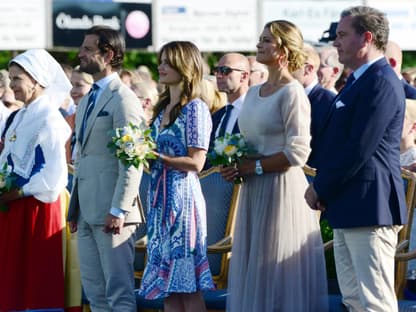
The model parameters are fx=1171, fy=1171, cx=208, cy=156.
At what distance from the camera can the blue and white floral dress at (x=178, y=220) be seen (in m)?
7.32

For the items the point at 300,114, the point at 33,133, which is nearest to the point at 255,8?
the point at 33,133

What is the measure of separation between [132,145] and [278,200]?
3.08 feet

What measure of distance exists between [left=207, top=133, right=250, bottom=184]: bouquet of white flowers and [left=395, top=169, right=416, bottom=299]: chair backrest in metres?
1.22

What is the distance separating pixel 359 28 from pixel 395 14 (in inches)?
306

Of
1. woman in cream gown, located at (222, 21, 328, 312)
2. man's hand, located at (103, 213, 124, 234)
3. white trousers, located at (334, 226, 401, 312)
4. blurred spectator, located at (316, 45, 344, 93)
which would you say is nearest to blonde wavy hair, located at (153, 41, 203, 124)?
woman in cream gown, located at (222, 21, 328, 312)

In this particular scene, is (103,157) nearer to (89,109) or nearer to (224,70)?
(89,109)

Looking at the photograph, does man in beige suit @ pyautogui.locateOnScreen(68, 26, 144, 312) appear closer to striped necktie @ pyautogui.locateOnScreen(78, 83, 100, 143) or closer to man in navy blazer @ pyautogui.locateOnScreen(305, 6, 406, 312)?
striped necktie @ pyautogui.locateOnScreen(78, 83, 100, 143)

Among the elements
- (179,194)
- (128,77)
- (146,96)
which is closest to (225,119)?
(146,96)

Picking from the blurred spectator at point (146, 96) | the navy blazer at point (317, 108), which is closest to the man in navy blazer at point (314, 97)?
the navy blazer at point (317, 108)

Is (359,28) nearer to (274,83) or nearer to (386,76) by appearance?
(386,76)

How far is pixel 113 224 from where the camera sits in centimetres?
735

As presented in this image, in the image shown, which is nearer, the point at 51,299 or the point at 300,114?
the point at 300,114

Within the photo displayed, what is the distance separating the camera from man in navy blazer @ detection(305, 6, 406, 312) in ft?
20.6

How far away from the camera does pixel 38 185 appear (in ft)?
26.4
